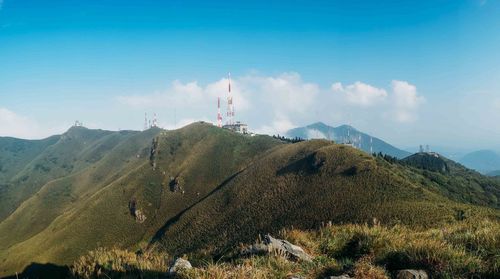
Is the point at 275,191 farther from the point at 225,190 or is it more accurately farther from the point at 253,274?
the point at 253,274

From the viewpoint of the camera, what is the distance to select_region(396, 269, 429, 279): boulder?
798 cm

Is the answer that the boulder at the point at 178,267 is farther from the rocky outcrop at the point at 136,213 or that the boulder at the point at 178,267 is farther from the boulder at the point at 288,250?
the rocky outcrop at the point at 136,213

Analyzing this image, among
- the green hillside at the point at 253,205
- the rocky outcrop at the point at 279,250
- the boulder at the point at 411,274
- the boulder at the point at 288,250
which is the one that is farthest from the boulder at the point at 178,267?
the green hillside at the point at 253,205

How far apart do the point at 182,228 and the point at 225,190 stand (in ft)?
74.4

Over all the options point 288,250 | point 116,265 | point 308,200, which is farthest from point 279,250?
point 308,200

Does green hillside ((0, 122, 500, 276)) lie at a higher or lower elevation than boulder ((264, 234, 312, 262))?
lower

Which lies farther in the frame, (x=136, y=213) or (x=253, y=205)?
(x=136, y=213)

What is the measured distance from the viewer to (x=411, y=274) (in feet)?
26.5

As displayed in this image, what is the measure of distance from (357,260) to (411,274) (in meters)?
1.69

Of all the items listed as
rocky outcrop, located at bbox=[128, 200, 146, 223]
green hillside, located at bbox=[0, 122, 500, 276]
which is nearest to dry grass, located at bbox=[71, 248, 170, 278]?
green hillside, located at bbox=[0, 122, 500, 276]

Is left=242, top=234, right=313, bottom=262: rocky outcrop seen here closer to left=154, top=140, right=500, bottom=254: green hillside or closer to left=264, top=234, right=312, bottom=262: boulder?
left=264, top=234, right=312, bottom=262: boulder

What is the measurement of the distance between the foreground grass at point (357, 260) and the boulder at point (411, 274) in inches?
10.5

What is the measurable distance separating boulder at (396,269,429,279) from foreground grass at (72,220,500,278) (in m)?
0.27

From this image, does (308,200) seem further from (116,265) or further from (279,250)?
(116,265)
